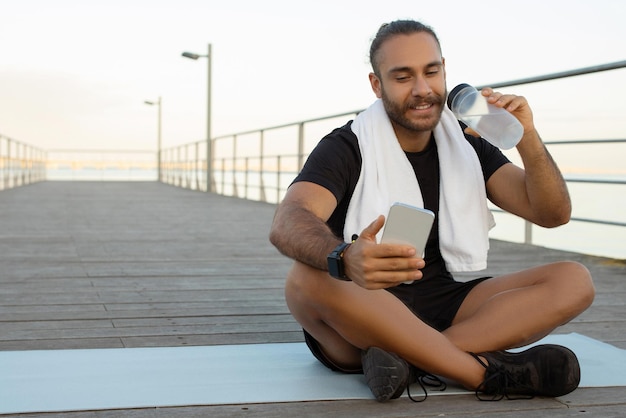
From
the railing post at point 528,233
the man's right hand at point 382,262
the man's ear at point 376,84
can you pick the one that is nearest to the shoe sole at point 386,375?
the man's right hand at point 382,262

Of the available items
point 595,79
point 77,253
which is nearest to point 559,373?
point 595,79

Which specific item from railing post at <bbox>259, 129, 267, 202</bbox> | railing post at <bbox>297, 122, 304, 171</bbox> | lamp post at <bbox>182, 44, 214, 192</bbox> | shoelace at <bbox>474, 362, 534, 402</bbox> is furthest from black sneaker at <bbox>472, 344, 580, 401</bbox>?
lamp post at <bbox>182, 44, 214, 192</bbox>

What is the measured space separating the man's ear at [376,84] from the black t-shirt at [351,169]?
0.33ft

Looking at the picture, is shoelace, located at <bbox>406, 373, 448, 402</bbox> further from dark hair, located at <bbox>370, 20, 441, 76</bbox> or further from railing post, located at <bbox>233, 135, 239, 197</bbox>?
railing post, located at <bbox>233, 135, 239, 197</bbox>

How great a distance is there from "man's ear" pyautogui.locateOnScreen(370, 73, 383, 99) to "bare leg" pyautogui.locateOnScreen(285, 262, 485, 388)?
0.50m

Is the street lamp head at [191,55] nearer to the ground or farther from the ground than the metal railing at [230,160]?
farther from the ground

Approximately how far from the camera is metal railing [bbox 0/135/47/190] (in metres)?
11.5

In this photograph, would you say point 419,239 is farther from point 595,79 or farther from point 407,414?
point 595,79

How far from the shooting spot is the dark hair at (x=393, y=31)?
5.93ft

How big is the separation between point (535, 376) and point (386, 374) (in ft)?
0.93

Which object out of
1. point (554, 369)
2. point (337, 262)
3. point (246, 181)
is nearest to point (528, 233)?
point (554, 369)

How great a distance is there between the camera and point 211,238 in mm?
5070

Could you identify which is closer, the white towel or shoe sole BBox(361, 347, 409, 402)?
shoe sole BBox(361, 347, 409, 402)

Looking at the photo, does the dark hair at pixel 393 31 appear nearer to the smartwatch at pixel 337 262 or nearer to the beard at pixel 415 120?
the beard at pixel 415 120
